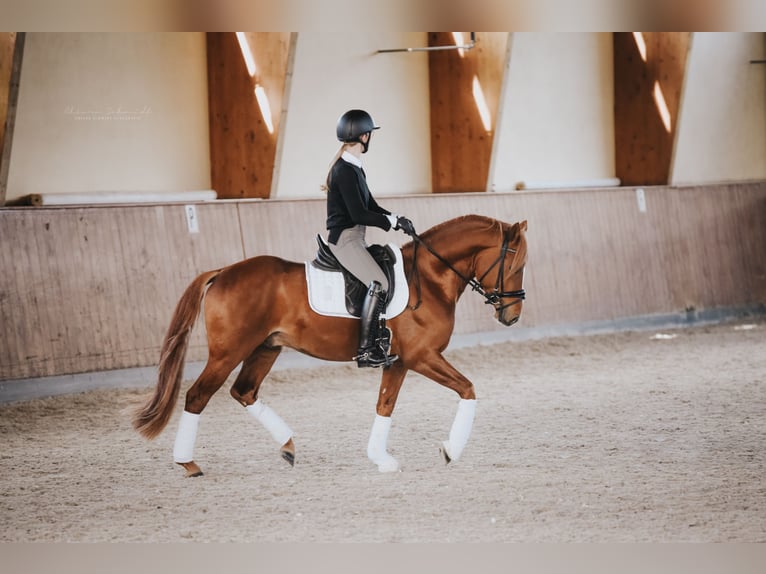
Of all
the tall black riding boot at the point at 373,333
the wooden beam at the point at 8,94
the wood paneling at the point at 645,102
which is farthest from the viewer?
the wood paneling at the point at 645,102

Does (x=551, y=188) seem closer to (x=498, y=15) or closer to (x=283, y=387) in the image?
(x=283, y=387)

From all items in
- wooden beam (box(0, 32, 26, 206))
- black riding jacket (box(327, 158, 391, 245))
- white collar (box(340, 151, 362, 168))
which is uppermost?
wooden beam (box(0, 32, 26, 206))

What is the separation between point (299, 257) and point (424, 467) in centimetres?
449

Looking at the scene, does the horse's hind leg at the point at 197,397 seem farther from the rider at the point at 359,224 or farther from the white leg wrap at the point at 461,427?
the white leg wrap at the point at 461,427

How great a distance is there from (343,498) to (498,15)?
272cm

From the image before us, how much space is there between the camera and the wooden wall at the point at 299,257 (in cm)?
866

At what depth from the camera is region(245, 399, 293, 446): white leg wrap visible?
19.9ft

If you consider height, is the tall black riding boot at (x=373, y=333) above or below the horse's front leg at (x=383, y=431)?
above

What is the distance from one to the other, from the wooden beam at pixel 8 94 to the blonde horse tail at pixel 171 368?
380 cm

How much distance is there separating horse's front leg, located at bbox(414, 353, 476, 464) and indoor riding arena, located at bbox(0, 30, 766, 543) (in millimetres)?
17

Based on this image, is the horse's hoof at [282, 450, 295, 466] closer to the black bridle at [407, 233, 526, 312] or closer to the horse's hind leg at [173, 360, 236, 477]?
the horse's hind leg at [173, 360, 236, 477]

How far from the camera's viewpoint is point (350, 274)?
5.93m

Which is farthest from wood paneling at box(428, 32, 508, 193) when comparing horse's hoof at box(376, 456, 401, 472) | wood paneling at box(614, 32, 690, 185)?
horse's hoof at box(376, 456, 401, 472)

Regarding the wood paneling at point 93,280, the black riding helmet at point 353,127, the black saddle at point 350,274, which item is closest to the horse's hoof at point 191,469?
the black saddle at point 350,274
